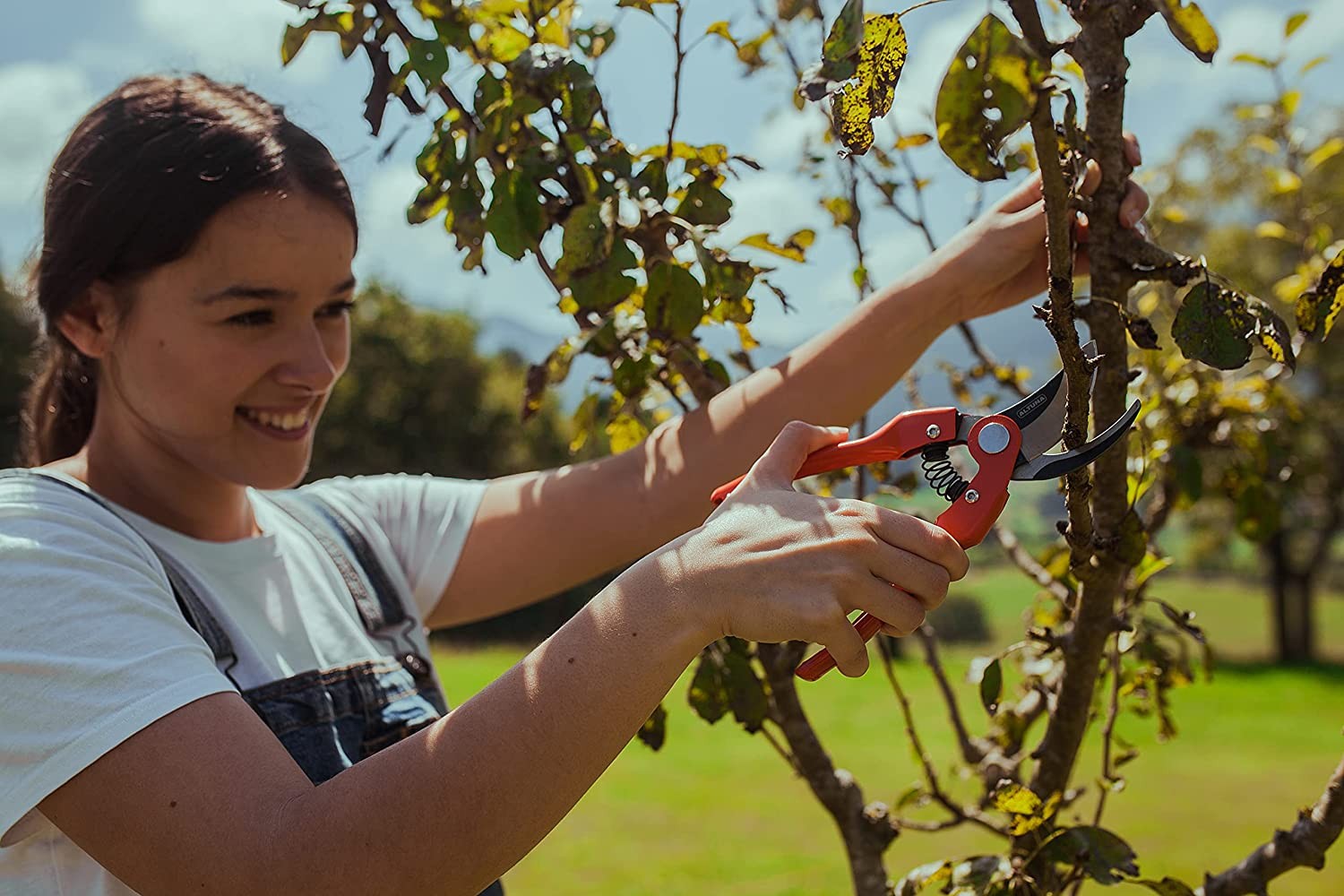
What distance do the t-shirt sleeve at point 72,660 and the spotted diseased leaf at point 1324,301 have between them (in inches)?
48.1

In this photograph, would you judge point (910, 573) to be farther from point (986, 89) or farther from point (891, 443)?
point (986, 89)

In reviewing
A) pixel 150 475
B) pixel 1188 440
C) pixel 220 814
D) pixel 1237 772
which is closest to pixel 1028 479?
pixel 220 814

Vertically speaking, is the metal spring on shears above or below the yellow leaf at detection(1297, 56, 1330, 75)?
below

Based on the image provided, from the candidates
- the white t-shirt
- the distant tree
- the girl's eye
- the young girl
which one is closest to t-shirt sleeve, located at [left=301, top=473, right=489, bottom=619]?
the young girl

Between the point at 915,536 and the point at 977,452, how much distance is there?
9.1 inches

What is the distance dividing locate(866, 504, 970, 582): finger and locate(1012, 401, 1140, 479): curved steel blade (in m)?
0.17

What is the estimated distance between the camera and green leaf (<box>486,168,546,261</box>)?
156 cm

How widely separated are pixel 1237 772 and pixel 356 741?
10024 millimetres

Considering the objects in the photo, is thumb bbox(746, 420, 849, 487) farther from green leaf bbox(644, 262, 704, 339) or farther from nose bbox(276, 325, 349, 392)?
nose bbox(276, 325, 349, 392)

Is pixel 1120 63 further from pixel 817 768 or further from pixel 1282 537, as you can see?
pixel 1282 537

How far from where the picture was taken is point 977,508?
1.15 metres

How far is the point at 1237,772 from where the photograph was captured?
977 cm

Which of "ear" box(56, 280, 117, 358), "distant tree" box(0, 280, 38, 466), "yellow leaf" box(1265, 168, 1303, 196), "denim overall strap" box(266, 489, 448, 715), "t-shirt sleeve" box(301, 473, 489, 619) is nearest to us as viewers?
"ear" box(56, 280, 117, 358)

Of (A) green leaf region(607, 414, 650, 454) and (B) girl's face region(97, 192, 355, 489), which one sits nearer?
(B) girl's face region(97, 192, 355, 489)
